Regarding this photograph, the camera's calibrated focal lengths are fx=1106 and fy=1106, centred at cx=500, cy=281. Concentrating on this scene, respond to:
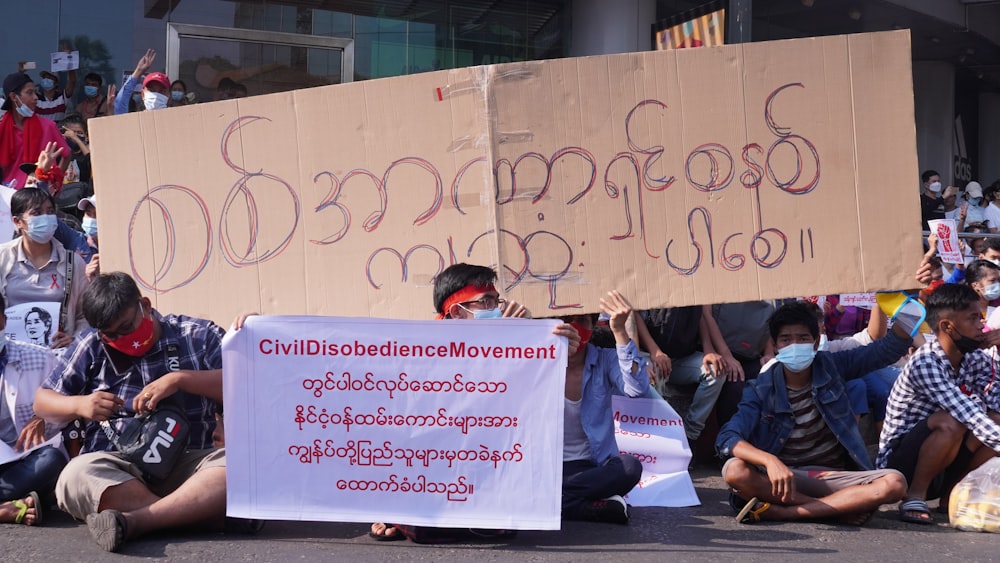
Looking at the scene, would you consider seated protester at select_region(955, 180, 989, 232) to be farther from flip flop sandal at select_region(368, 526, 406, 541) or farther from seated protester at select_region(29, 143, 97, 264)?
flip flop sandal at select_region(368, 526, 406, 541)

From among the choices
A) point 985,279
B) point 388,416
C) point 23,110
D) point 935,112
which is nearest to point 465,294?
point 388,416

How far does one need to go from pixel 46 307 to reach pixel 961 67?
1640cm

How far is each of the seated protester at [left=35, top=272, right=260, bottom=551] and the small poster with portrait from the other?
124 centimetres

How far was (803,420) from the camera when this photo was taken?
511cm

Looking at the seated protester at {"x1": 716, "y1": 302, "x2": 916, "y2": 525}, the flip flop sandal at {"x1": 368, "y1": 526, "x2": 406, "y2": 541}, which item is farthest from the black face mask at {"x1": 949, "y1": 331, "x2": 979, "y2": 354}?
the flip flop sandal at {"x1": 368, "y1": 526, "x2": 406, "y2": 541}

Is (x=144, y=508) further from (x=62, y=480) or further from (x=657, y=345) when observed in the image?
(x=657, y=345)

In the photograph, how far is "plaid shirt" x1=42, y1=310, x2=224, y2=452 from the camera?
4.42m

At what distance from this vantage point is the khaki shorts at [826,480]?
4.79 meters

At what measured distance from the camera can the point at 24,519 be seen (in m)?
4.46

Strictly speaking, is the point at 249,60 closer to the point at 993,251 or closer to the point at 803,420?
the point at 993,251

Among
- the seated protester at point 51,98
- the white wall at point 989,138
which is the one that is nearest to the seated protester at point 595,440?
the seated protester at point 51,98

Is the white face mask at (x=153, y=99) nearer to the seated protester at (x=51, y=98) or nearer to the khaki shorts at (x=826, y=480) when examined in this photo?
the seated protester at (x=51, y=98)

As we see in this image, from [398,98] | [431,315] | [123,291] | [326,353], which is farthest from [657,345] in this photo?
[123,291]

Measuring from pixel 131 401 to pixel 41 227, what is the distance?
196 centimetres
